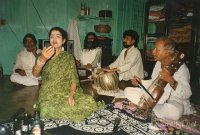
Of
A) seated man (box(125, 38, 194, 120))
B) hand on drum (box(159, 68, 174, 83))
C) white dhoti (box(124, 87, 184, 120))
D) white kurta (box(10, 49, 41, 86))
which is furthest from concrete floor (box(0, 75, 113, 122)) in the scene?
hand on drum (box(159, 68, 174, 83))

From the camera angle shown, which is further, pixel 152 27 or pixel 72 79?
pixel 152 27

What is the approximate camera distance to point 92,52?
7.61m

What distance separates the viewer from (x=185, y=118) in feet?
13.7

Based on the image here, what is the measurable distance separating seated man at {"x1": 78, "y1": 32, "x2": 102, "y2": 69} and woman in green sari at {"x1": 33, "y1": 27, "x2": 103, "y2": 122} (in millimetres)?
3627

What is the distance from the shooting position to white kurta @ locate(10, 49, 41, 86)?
23.0 feet

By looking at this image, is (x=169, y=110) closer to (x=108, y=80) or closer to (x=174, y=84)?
(x=174, y=84)

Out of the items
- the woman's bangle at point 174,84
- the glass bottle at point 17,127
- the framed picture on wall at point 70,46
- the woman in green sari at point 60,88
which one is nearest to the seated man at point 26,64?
the framed picture on wall at point 70,46

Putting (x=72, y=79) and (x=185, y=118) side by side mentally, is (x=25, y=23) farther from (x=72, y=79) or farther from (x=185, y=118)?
(x=185, y=118)

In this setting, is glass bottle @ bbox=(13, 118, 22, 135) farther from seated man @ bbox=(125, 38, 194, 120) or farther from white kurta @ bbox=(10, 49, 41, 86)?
white kurta @ bbox=(10, 49, 41, 86)

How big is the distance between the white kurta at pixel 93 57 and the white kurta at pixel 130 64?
108 cm

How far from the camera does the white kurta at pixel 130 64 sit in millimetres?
6273

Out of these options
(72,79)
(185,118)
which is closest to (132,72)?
(185,118)

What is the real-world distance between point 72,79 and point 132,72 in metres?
2.94

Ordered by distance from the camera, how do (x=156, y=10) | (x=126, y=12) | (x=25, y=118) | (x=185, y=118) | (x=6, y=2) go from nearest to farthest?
(x=25, y=118) → (x=185, y=118) → (x=156, y=10) → (x=6, y=2) → (x=126, y=12)
